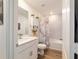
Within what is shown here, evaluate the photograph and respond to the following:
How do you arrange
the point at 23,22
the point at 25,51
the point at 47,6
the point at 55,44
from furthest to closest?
the point at 55,44 < the point at 47,6 < the point at 23,22 < the point at 25,51

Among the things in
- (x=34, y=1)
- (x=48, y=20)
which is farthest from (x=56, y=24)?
(x=34, y=1)

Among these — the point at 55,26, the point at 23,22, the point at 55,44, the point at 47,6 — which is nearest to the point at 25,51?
the point at 23,22

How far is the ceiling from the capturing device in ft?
12.4

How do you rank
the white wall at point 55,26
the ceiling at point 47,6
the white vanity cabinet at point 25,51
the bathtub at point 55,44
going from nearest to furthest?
1. the white vanity cabinet at point 25,51
2. the ceiling at point 47,6
3. the bathtub at point 55,44
4. the white wall at point 55,26

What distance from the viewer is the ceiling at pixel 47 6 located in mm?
3793

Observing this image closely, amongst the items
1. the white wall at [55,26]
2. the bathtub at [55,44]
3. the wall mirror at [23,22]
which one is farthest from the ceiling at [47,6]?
the bathtub at [55,44]

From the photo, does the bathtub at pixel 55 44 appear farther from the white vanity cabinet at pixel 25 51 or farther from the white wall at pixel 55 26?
the white vanity cabinet at pixel 25 51

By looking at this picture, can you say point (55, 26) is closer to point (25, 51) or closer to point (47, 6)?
point (47, 6)

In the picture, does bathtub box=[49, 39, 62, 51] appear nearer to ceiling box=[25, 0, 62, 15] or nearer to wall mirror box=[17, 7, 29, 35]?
ceiling box=[25, 0, 62, 15]

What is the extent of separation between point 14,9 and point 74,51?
104 cm

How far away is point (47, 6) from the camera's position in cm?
435

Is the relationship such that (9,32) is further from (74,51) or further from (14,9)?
(74,51)

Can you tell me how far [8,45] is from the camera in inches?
54.3

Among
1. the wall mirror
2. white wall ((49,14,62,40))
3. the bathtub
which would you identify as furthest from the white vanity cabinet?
white wall ((49,14,62,40))
